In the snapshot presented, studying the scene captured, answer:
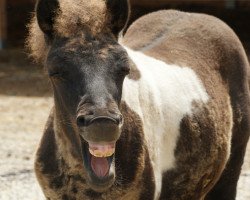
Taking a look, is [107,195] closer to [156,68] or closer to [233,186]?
[156,68]

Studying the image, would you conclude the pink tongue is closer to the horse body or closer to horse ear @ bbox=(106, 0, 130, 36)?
the horse body

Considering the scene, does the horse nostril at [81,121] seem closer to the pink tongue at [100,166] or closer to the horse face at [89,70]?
the horse face at [89,70]

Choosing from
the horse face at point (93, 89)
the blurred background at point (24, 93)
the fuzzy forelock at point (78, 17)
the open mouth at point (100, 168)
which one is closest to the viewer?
the horse face at point (93, 89)

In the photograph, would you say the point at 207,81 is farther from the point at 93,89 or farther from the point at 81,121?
the point at 81,121

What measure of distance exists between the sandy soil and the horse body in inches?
60.3

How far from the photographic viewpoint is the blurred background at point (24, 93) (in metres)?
6.15

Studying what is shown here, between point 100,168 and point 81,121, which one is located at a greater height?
point 81,121

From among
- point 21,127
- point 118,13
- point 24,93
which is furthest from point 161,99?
point 24,93

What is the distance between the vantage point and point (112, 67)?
3244 mm

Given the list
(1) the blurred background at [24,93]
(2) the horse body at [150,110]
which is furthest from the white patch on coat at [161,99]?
(1) the blurred background at [24,93]

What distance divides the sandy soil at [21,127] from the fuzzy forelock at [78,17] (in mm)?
2641

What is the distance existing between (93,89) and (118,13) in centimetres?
53

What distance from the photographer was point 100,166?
3.18 meters

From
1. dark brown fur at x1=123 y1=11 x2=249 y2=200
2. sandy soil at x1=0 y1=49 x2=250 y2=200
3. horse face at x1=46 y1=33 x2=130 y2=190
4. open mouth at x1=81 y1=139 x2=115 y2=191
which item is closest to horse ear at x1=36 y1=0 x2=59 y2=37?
horse face at x1=46 y1=33 x2=130 y2=190
